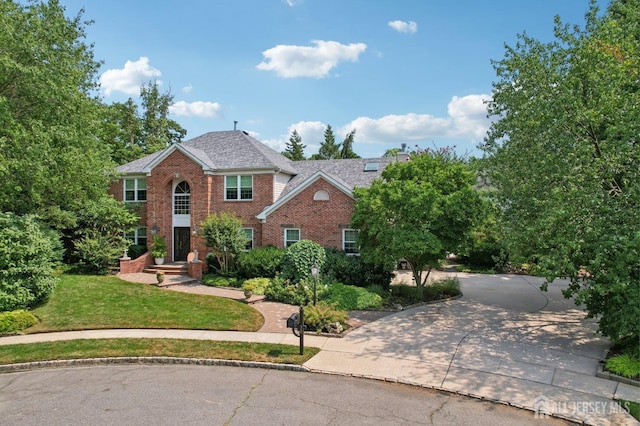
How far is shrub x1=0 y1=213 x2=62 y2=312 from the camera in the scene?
13.2 m

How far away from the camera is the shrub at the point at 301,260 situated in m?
17.0

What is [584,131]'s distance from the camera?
35.4ft

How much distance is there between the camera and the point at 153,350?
10.5 meters

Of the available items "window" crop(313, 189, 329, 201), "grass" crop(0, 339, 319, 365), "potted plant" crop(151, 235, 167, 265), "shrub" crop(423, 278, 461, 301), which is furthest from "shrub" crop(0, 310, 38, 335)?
"shrub" crop(423, 278, 461, 301)

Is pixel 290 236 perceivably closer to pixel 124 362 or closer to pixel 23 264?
pixel 23 264

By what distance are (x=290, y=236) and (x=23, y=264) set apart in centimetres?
1150

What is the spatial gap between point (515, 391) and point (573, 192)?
5.02 metres

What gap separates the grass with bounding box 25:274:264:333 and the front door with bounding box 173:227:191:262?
233 inches

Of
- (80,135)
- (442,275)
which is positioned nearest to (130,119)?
(80,135)

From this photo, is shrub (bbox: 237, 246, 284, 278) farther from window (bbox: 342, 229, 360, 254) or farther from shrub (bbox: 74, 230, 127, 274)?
shrub (bbox: 74, 230, 127, 274)

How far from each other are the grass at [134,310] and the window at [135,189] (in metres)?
7.99

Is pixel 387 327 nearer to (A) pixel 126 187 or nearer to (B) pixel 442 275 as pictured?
(B) pixel 442 275

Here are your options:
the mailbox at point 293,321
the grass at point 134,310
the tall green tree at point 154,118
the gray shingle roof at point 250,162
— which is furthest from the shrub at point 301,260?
the tall green tree at point 154,118

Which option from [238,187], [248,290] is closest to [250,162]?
[238,187]
